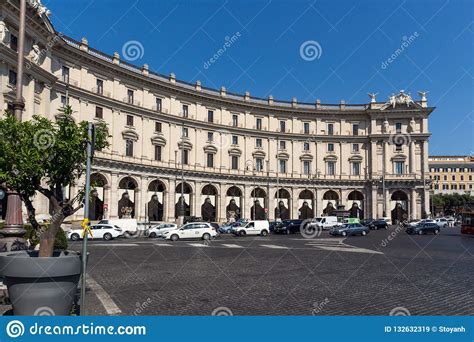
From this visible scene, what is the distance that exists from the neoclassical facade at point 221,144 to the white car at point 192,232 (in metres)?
14.0

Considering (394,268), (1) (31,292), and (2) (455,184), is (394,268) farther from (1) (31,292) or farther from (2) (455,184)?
(2) (455,184)

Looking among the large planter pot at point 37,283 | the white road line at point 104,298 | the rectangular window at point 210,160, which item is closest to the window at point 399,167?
the rectangular window at point 210,160

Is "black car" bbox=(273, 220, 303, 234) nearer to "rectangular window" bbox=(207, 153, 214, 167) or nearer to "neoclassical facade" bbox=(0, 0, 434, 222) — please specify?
"neoclassical facade" bbox=(0, 0, 434, 222)

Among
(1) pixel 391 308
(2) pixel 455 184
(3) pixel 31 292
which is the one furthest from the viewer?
(2) pixel 455 184

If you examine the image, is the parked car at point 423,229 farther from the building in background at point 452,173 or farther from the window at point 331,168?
the building in background at point 452,173

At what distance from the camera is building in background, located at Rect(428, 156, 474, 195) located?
354 feet

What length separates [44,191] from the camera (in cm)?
776

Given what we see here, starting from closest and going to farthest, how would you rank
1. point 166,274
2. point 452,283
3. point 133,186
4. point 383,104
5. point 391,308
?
point 391,308
point 452,283
point 166,274
point 133,186
point 383,104

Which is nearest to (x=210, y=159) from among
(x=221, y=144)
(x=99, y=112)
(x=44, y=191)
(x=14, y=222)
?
(x=221, y=144)

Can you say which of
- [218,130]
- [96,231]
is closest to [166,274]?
[96,231]

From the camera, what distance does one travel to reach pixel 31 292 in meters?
6.00

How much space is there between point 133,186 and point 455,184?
301 feet

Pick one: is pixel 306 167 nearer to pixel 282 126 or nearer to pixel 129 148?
pixel 282 126

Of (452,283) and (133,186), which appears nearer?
(452,283)
